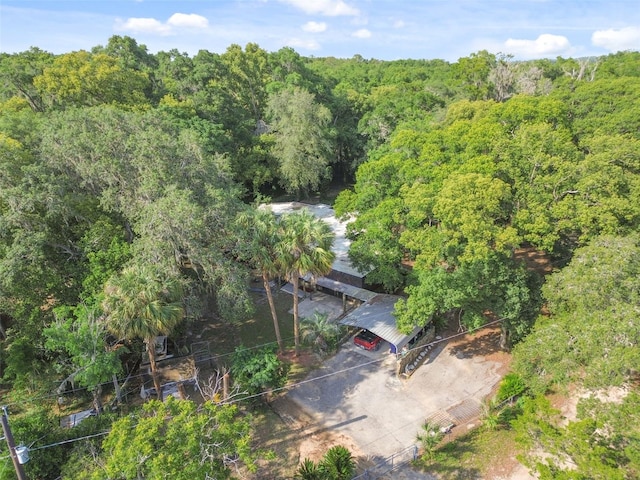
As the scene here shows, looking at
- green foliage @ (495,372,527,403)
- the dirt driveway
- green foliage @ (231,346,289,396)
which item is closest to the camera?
the dirt driveway

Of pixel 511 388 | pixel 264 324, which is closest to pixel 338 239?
pixel 264 324

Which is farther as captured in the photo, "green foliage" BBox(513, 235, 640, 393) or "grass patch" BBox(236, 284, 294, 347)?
"grass patch" BBox(236, 284, 294, 347)

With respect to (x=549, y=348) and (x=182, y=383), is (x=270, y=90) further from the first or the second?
(x=549, y=348)

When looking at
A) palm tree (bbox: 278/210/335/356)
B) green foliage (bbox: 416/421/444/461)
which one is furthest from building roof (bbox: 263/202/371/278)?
green foliage (bbox: 416/421/444/461)

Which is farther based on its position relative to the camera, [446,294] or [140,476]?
[446,294]

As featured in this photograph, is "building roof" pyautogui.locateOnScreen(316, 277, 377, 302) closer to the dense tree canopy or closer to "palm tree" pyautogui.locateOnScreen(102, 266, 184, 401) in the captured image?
the dense tree canopy

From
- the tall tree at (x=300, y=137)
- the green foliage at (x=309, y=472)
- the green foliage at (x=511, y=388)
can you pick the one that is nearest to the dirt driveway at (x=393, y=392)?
the green foliage at (x=511, y=388)

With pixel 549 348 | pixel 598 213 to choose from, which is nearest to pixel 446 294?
pixel 549 348
